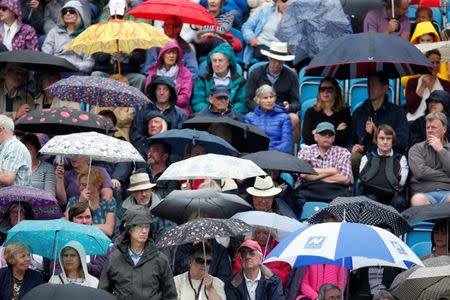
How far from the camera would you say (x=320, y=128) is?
19766 mm

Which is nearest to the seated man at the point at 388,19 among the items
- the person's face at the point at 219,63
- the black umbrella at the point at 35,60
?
the person's face at the point at 219,63

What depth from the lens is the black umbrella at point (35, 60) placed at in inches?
836

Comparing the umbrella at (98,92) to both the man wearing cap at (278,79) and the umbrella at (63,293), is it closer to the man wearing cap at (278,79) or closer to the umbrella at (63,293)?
the man wearing cap at (278,79)

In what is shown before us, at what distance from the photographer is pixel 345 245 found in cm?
1456

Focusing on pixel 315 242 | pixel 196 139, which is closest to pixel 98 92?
pixel 196 139

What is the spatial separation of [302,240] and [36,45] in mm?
9264

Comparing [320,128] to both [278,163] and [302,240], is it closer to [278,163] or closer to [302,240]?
[278,163]

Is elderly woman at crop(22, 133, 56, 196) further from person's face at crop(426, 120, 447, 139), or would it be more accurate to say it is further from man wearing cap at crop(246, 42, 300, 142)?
person's face at crop(426, 120, 447, 139)

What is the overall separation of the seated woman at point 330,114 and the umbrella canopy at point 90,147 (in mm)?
3221

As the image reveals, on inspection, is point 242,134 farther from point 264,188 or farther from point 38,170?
point 38,170

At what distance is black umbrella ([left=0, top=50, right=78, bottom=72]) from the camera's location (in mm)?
21234

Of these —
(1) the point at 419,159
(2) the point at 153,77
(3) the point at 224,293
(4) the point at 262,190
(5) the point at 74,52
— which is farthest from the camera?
(5) the point at 74,52

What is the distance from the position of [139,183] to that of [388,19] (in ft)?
19.2

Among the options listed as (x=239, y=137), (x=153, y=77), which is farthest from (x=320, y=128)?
→ (x=153, y=77)
